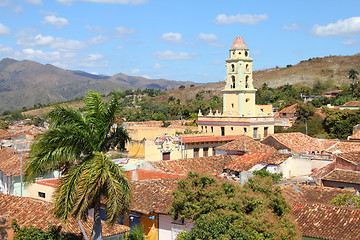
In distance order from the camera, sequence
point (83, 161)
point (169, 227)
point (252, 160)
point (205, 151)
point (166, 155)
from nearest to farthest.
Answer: point (83, 161) < point (169, 227) < point (252, 160) < point (166, 155) < point (205, 151)

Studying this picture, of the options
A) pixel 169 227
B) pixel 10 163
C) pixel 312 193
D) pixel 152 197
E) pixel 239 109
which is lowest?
pixel 169 227

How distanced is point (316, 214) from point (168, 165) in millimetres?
9499

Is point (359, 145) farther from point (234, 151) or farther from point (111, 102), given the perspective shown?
point (111, 102)

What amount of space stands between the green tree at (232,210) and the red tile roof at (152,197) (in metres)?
2.03

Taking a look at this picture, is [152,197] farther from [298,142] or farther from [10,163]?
[298,142]

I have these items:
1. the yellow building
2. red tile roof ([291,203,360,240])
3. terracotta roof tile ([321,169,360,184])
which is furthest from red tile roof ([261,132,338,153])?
red tile roof ([291,203,360,240])

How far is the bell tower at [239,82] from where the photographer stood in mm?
40594

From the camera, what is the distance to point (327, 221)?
14133 millimetres

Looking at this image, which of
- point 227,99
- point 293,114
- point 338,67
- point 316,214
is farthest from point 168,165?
point 338,67

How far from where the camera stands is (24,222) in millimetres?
13898

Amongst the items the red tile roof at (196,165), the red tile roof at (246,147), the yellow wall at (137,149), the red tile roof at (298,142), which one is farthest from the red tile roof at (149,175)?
the red tile roof at (298,142)

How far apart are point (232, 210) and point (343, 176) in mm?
11742

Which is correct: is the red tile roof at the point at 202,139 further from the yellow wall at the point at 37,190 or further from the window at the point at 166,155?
the yellow wall at the point at 37,190

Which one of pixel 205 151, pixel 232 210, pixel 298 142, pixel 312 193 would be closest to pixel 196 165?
pixel 312 193
